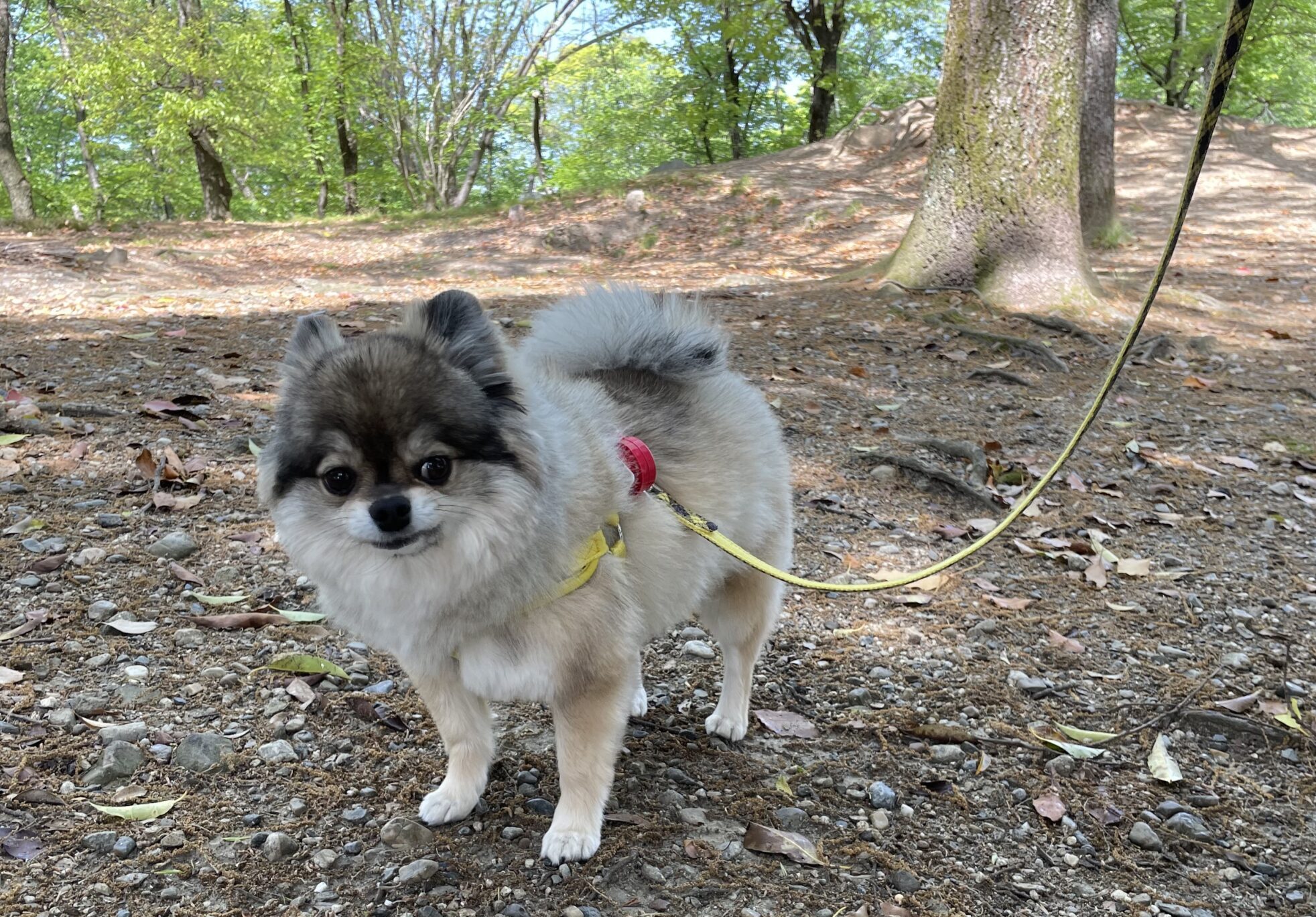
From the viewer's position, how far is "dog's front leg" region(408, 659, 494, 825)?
2.86 m

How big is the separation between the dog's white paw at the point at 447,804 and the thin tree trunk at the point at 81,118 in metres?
21.8

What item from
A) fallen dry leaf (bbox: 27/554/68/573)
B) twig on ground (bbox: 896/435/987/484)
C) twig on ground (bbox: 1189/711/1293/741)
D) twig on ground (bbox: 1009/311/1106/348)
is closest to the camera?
twig on ground (bbox: 1189/711/1293/741)

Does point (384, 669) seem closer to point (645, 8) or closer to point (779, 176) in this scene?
point (779, 176)

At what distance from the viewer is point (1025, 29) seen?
823 cm

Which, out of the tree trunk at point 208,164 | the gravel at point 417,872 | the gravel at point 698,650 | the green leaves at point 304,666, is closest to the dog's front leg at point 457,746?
the gravel at point 417,872

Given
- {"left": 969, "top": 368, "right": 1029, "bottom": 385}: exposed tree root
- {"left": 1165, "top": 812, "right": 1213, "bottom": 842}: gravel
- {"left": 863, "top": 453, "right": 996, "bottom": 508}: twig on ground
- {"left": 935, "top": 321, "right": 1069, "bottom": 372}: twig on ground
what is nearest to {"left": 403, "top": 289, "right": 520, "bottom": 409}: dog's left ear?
{"left": 1165, "top": 812, "right": 1213, "bottom": 842}: gravel

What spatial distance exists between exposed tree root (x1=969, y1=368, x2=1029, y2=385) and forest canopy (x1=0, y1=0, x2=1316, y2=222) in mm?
14852

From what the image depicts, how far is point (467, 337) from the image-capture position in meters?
2.67

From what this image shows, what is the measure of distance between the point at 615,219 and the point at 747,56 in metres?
13.6

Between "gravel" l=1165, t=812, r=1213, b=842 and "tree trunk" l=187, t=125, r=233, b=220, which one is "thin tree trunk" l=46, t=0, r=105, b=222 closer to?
"tree trunk" l=187, t=125, r=233, b=220

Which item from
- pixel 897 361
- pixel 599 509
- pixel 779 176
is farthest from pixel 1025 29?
pixel 779 176

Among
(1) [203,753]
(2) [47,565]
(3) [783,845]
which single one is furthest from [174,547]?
(3) [783,845]

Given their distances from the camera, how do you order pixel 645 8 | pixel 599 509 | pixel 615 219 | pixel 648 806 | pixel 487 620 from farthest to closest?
pixel 645 8 < pixel 615 219 < pixel 648 806 < pixel 599 509 < pixel 487 620

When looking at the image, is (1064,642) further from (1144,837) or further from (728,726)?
(728,726)
